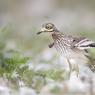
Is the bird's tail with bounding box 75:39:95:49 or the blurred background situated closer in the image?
the blurred background

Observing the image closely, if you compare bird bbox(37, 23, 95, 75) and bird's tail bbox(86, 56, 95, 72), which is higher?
bird bbox(37, 23, 95, 75)

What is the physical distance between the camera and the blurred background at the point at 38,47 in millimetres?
4379

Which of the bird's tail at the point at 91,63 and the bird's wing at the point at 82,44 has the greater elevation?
the bird's wing at the point at 82,44

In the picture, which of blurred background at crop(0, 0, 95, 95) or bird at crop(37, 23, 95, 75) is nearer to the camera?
blurred background at crop(0, 0, 95, 95)

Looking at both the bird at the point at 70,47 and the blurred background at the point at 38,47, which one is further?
the bird at the point at 70,47

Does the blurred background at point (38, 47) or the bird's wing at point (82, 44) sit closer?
the blurred background at point (38, 47)

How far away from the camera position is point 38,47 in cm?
560

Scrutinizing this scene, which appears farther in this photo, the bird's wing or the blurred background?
the bird's wing

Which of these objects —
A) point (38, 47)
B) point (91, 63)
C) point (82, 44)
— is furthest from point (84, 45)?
point (38, 47)

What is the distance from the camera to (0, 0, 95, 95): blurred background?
4379 mm

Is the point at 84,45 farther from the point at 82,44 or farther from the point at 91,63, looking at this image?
the point at 91,63

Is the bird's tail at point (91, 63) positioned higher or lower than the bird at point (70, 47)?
lower

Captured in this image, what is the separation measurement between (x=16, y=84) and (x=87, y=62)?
20.8 inches

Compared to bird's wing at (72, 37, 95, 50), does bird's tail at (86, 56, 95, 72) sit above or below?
below
